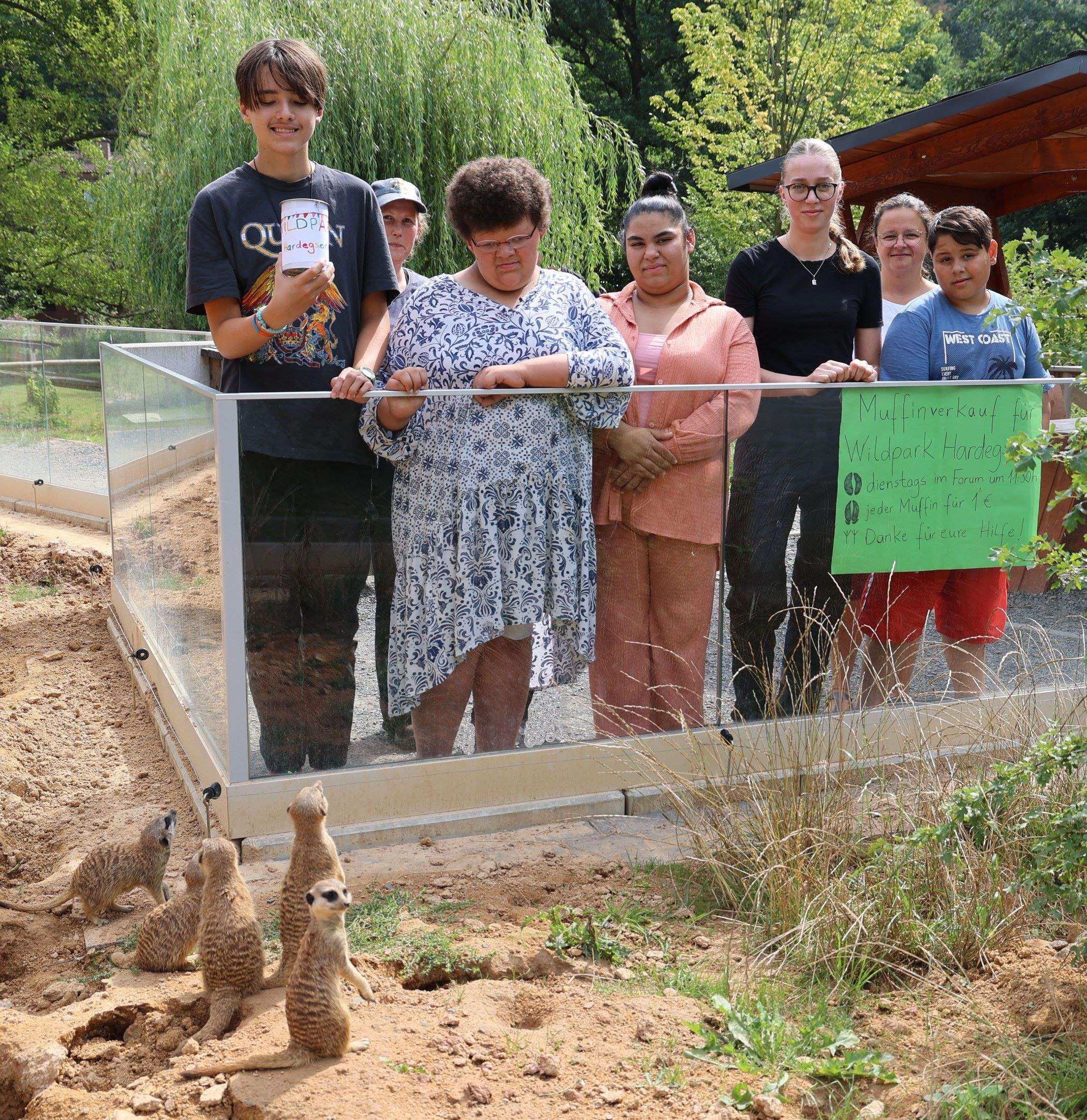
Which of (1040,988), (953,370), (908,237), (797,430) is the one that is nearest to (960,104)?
(908,237)

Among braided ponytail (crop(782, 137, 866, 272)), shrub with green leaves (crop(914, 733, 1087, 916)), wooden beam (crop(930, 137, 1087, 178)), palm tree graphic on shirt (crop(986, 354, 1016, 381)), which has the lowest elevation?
shrub with green leaves (crop(914, 733, 1087, 916))

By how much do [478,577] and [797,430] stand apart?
1.38 m

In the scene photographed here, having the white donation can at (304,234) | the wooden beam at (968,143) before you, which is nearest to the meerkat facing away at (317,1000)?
the white donation can at (304,234)

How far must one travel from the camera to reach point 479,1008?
3125 mm

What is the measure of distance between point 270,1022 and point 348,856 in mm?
1084

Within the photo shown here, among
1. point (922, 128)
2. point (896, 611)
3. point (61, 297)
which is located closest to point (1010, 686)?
point (896, 611)

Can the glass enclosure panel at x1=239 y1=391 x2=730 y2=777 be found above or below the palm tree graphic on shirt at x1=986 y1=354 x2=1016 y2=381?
below

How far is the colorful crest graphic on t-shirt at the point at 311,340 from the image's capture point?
4223 mm

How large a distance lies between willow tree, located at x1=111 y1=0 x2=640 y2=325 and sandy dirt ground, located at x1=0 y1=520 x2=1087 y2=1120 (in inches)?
415

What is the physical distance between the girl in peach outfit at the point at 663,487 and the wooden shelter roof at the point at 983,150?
5341mm

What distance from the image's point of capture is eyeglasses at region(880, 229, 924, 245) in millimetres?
5273

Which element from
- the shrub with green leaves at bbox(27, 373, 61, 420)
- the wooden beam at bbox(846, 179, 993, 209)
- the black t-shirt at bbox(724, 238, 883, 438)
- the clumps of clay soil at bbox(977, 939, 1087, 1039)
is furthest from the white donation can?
the shrub with green leaves at bbox(27, 373, 61, 420)

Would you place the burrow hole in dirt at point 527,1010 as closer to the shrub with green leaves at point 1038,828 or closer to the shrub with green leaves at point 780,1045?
the shrub with green leaves at point 780,1045

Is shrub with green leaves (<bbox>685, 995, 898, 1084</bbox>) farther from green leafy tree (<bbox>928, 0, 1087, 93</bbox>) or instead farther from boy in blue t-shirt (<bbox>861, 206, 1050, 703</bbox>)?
green leafy tree (<bbox>928, 0, 1087, 93</bbox>)
